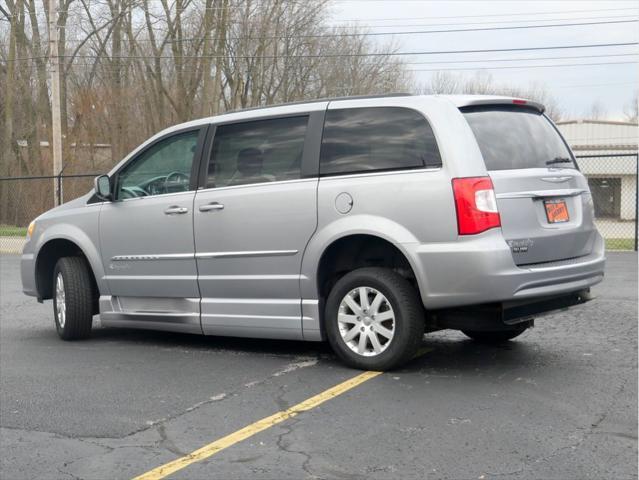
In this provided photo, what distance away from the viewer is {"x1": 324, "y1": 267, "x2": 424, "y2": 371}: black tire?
18.8 ft

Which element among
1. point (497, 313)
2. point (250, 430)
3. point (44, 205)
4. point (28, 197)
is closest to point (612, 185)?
point (44, 205)

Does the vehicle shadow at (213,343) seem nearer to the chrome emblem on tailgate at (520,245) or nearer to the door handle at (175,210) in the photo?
the door handle at (175,210)

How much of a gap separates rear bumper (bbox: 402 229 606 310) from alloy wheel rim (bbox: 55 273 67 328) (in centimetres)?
367

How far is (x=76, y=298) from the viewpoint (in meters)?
7.66

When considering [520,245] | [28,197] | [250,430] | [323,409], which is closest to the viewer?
[250,430]

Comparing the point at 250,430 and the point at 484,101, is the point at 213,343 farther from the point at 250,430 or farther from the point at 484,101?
the point at 484,101

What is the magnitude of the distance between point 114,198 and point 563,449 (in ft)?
15.5

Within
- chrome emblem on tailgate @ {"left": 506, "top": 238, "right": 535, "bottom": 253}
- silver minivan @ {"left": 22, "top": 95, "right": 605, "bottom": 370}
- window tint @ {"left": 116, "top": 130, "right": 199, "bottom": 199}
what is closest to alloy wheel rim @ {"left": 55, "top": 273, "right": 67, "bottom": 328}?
silver minivan @ {"left": 22, "top": 95, "right": 605, "bottom": 370}

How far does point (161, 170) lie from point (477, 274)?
10.3 feet

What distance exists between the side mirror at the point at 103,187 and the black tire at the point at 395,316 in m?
2.53

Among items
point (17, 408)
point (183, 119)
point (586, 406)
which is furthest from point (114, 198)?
point (183, 119)

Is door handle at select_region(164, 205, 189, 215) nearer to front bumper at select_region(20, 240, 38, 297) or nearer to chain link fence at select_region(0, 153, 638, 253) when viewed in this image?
front bumper at select_region(20, 240, 38, 297)

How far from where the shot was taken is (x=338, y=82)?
142ft

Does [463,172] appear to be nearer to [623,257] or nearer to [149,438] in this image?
[149,438]
